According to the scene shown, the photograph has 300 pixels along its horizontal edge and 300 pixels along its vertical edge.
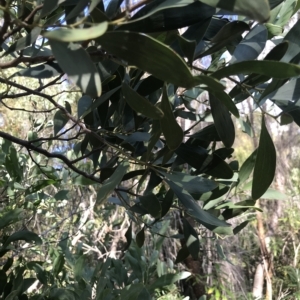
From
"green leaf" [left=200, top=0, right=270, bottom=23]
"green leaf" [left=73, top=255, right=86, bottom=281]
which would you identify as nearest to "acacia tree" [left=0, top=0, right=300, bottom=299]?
"green leaf" [left=200, top=0, right=270, bottom=23]

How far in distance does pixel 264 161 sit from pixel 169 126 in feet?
0.33

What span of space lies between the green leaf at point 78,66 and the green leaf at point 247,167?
1.26 ft

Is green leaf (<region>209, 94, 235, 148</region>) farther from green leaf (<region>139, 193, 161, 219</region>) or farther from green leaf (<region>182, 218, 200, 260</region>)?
green leaf (<region>182, 218, 200, 260</region>)

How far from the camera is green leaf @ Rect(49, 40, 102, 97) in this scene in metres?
0.26

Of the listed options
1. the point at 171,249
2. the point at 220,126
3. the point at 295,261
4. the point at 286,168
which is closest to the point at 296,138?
the point at 286,168

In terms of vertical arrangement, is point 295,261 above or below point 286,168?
below

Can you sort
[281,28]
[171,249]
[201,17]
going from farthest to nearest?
[171,249] → [281,28] → [201,17]

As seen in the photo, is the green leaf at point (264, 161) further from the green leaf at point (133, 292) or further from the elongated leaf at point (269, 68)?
the green leaf at point (133, 292)

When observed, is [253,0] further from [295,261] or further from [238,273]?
[295,261]

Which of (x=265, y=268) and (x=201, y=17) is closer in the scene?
(x=201, y=17)

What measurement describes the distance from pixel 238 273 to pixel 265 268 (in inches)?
12.6

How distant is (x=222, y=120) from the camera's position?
43 cm

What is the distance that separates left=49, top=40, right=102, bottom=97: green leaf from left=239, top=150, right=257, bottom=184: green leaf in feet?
1.26

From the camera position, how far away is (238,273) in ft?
11.7
